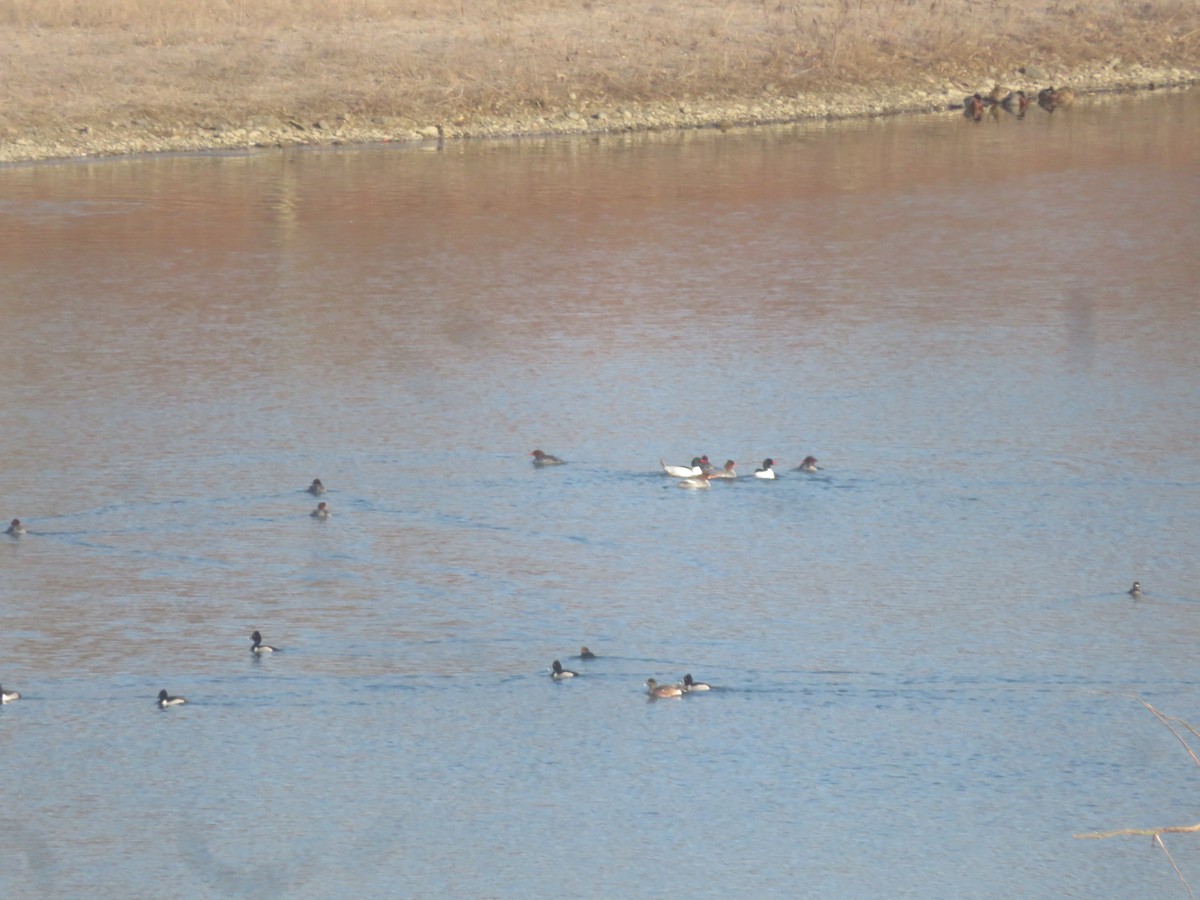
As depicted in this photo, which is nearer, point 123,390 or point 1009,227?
point 123,390

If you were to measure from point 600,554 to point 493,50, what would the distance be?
82.8 feet

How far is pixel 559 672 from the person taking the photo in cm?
1194

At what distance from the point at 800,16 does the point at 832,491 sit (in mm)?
27456

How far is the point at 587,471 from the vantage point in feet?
53.1

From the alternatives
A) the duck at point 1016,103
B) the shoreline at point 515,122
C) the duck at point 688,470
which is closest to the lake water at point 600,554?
the duck at point 688,470

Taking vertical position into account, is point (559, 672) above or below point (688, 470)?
below

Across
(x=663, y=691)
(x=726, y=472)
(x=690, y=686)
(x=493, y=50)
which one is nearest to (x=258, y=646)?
(x=663, y=691)

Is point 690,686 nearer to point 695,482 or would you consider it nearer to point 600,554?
point 600,554

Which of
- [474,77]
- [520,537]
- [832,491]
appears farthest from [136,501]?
[474,77]

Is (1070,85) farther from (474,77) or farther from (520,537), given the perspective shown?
(520,537)

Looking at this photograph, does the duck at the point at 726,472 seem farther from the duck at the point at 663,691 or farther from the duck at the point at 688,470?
the duck at the point at 663,691

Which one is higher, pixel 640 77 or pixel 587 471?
pixel 640 77

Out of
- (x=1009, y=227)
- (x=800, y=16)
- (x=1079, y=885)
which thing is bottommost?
(x=1079, y=885)

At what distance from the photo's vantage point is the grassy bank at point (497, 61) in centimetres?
3491
